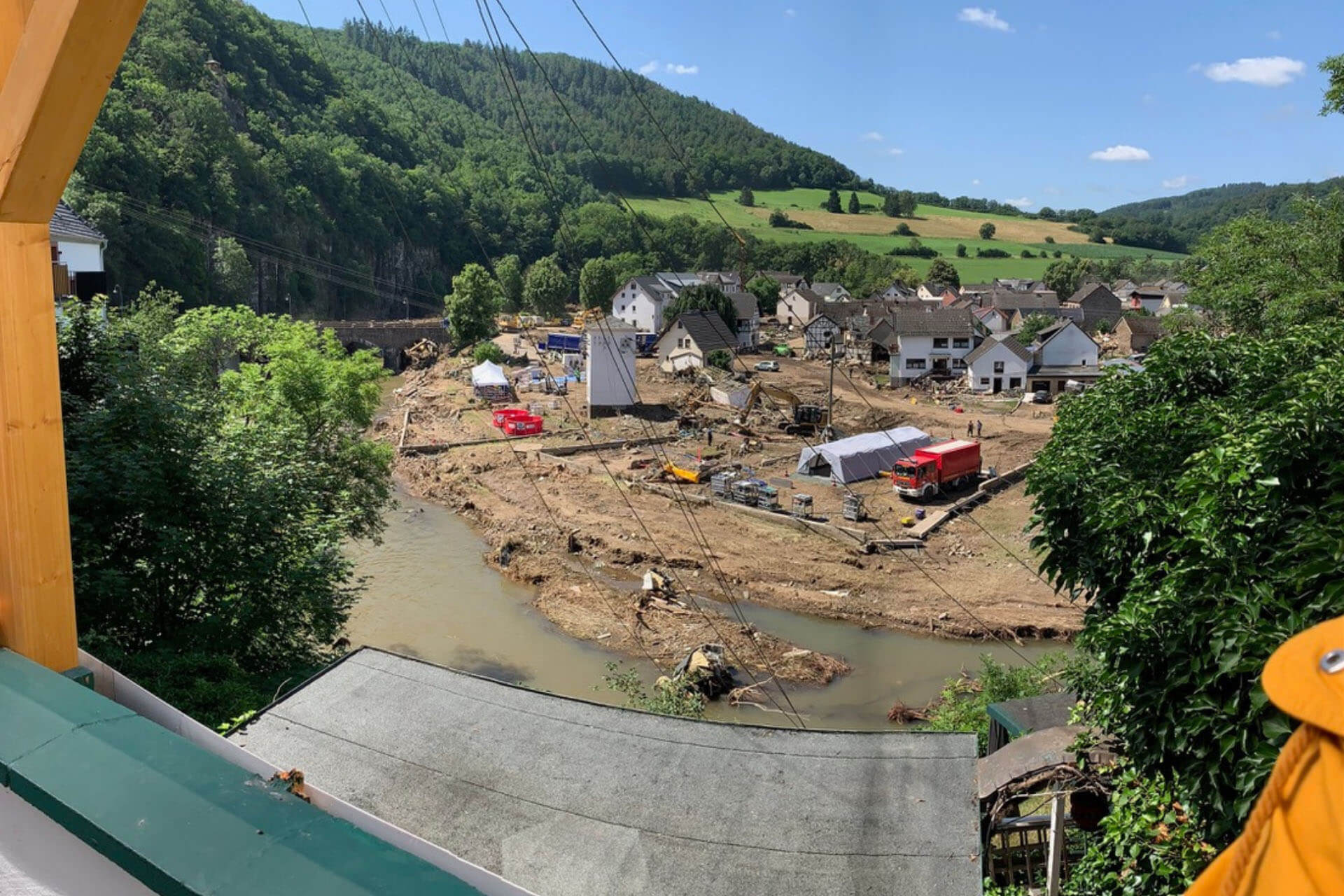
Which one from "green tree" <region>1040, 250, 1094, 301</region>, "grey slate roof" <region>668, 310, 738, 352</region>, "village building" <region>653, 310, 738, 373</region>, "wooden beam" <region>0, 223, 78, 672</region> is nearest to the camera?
"wooden beam" <region>0, 223, 78, 672</region>

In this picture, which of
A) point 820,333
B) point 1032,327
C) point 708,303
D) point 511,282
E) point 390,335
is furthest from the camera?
point 511,282

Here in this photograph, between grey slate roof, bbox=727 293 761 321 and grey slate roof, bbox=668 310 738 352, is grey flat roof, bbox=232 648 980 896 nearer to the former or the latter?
grey slate roof, bbox=668 310 738 352

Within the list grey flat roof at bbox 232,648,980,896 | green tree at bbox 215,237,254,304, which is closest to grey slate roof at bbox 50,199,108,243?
grey flat roof at bbox 232,648,980,896

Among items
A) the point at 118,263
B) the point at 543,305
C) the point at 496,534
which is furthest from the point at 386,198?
the point at 496,534

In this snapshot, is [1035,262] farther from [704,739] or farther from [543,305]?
[704,739]

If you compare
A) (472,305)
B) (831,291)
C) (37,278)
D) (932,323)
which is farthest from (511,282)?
(37,278)

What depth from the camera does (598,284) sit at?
55781mm

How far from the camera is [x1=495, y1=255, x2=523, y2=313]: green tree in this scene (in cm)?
5688

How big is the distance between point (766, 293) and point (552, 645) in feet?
146

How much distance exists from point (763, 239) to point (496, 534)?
5984 cm

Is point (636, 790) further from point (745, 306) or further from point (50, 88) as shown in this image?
point (745, 306)

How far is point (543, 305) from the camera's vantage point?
187ft

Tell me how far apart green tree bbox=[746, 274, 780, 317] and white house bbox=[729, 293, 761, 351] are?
5967 mm

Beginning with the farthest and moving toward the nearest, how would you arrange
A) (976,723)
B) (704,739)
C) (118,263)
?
Result: (118,263)
(976,723)
(704,739)
